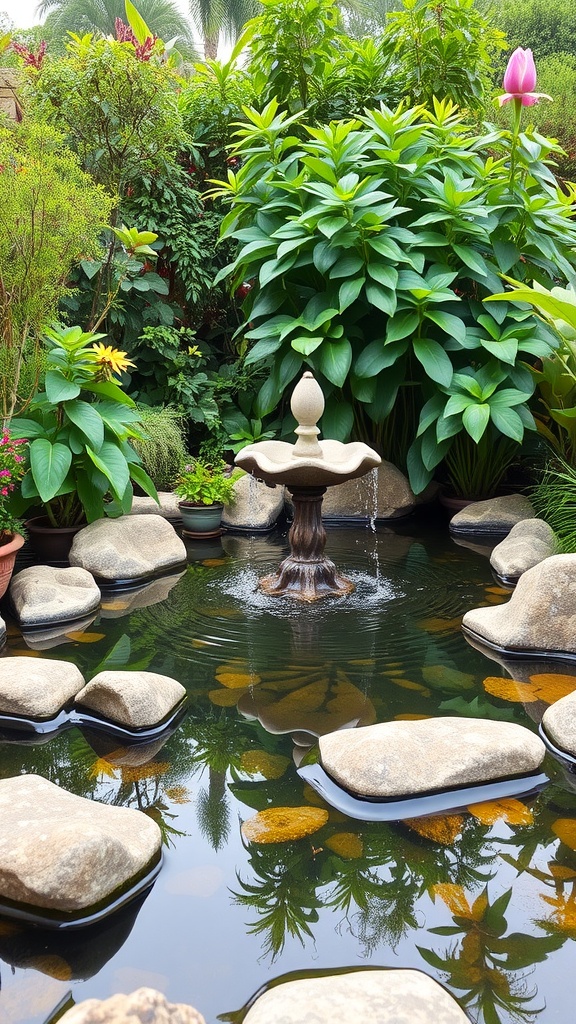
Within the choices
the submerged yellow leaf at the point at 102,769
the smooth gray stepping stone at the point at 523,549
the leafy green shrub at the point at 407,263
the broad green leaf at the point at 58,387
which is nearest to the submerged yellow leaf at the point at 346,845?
A: the submerged yellow leaf at the point at 102,769

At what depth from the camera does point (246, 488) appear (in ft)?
20.1

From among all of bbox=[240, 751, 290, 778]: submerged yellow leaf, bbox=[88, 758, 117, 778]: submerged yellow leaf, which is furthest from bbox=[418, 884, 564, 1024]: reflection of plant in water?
bbox=[88, 758, 117, 778]: submerged yellow leaf

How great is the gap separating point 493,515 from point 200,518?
80.7 inches

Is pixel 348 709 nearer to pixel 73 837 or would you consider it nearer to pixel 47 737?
pixel 47 737

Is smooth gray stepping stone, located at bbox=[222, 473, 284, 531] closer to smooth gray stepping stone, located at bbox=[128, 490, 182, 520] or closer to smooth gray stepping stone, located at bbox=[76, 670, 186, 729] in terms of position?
smooth gray stepping stone, located at bbox=[128, 490, 182, 520]

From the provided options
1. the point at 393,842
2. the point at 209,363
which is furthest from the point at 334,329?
the point at 393,842

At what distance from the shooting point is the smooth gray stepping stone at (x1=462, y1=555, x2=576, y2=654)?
3570mm

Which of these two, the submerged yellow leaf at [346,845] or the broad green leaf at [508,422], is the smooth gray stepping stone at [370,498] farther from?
the submerged yellow leaf at [346,845]

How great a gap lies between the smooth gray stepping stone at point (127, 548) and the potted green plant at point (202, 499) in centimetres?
60

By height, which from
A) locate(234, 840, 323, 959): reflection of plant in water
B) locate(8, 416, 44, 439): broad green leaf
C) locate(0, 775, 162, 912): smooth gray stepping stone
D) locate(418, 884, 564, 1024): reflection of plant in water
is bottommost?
locate(234, 840, 323, 959): reflection of plant in water

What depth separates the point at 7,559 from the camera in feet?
13.3

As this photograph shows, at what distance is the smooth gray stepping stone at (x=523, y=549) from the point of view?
15.4 ft

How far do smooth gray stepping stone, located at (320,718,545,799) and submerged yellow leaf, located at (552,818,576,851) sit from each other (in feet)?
0.78

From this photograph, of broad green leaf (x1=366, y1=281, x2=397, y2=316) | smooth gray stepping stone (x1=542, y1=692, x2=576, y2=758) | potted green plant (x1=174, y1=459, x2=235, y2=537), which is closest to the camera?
smooth gray stepping stone (x1=542, y1=692, x2=576, y2=758)
